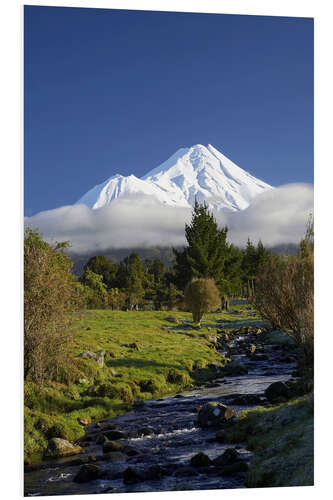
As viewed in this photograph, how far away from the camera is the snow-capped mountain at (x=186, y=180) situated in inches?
408

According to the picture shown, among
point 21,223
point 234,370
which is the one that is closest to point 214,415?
point 21,223

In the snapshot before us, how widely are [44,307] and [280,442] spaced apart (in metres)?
5.32

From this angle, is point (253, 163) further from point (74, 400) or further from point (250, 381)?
point (250, 381)

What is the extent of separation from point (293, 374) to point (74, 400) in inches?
292

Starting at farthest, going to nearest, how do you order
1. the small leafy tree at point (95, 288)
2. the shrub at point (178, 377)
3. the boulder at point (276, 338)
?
1. the small leafy tree at point (95, 288)
2. the boulder at point (276, 338)
3. the shrub at point (178, 377)

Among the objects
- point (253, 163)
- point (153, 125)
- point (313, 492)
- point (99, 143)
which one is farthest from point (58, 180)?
point (313, 492)

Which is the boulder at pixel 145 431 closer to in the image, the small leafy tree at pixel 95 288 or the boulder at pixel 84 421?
the boulder at pixel 84 421

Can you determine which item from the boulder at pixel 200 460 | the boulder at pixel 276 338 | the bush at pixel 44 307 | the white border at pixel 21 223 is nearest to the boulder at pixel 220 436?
the boulder at pixel 200 460

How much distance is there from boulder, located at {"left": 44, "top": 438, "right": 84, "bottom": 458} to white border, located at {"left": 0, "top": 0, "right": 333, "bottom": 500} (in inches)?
97.5

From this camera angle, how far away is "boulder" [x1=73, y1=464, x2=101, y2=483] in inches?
315

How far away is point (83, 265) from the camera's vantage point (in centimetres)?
4153

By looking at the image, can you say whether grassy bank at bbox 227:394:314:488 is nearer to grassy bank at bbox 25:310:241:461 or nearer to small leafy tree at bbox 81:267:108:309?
grassy bank at bbox 25:310:241:461

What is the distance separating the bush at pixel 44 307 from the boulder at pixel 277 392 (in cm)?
554
